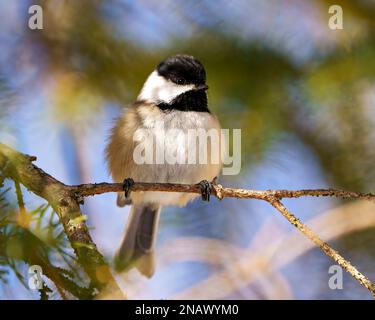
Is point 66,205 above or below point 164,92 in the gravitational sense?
below

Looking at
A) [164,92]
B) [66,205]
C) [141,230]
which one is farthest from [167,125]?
[66,205]

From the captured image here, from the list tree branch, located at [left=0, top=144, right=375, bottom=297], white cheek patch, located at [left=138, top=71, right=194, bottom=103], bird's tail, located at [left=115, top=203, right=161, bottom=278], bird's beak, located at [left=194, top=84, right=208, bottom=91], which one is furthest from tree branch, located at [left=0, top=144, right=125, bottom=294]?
bird's tail, located at [left=115, top=203, right=161, bottom=278]

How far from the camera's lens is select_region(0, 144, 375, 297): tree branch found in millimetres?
1038

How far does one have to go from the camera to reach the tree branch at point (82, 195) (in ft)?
3.41

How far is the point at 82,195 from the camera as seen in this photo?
1314mm

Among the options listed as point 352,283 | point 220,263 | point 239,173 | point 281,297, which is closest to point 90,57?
point 239,173

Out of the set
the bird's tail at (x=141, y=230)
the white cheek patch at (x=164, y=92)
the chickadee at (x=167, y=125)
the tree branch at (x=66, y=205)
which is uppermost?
the white cheek patch at (x=164, y=92)

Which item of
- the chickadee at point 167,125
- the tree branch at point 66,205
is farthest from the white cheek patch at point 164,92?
the tree branch at point 66,205

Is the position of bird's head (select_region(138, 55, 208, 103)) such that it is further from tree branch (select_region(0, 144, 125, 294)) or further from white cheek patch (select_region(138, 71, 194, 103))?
tree branch (select_region(0, 144, 125, 294))

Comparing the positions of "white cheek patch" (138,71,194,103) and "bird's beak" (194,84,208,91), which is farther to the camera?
"white cheek patch" (138,71,194,103)

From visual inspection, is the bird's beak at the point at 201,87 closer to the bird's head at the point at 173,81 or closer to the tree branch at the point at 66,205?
the bird's head at the point at 173,81

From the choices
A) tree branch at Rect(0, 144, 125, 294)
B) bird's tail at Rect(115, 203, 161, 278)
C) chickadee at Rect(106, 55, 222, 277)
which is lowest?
tree branch at Rect(0, 144, 125, 294)

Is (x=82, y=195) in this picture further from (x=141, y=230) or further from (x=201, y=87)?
(x=141, y=230)
